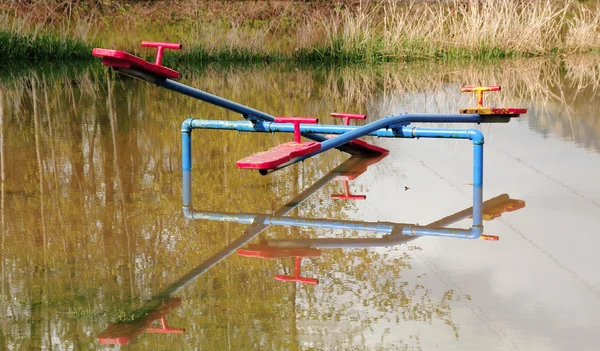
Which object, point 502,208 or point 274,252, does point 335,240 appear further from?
point 502,208

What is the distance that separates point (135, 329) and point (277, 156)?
177cm

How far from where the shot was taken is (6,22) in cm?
1897

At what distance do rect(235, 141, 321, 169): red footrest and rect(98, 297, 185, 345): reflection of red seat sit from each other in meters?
1.28

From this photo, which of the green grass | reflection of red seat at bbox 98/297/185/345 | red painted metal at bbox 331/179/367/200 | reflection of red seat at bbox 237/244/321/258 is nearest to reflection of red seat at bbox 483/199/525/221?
red painted metal at bbox 331/179/367/200

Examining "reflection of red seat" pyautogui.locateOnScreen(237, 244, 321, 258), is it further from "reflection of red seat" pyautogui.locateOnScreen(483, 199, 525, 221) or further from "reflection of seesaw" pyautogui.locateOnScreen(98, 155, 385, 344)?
A: "reflection of red seat" pyautogui.locateOnScreen(483, 199, 525, 221)

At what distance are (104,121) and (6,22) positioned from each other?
9.00 metres

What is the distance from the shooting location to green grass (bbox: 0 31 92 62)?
18.8 meters

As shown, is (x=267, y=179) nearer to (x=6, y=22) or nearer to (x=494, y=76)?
(x=494, y=76)

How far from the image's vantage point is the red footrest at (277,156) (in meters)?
5.70

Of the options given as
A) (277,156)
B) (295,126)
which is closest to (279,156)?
(277,156)

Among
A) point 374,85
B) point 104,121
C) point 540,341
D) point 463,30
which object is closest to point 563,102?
point 374,85

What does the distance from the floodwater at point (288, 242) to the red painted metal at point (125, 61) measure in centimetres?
87

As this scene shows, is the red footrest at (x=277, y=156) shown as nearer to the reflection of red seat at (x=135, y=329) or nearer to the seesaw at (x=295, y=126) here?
the seesaw at (x=295, y=126)

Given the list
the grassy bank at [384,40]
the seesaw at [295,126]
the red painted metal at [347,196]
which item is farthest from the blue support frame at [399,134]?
the grassy bank at [384,40]
